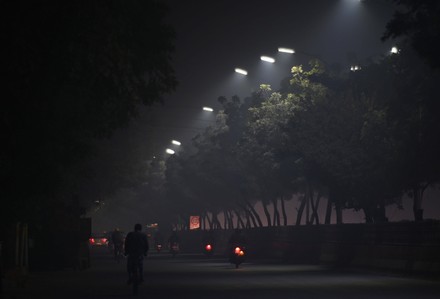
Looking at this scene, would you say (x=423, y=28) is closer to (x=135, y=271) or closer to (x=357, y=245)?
(x=135, y=271)

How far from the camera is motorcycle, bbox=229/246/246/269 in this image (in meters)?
→ 50.0

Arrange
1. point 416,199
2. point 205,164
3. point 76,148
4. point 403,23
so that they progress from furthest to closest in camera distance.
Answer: point 205,164 → point 416,199 → point 403,23 → point 76,148

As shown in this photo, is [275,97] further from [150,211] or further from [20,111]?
[150,211]

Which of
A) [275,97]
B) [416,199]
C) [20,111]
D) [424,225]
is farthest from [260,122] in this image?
[20,111]

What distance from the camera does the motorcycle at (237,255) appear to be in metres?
50.0

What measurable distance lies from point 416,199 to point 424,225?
654 inches

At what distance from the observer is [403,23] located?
3188 cm

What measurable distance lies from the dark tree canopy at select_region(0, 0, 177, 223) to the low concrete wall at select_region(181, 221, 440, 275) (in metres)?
12.9

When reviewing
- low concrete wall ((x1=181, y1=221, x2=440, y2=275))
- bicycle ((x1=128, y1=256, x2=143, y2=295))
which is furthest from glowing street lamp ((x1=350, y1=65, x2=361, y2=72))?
bicycle ((x1=128, y1=256, x2=143, y2=295))

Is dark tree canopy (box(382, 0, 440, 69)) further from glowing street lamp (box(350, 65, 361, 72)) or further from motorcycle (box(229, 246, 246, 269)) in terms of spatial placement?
glowing street lamp (box(350, 65, 361, 72))

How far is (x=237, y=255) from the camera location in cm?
5003

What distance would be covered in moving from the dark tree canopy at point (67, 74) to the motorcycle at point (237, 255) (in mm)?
22828

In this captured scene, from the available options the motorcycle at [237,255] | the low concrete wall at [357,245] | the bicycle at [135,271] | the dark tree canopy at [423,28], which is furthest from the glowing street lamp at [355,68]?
the bicycle at [135,271]

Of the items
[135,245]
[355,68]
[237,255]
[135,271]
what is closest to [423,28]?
[135,245]
